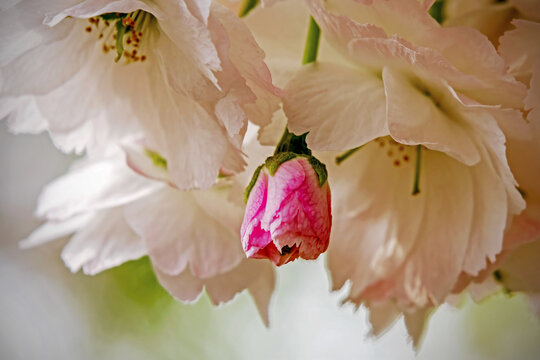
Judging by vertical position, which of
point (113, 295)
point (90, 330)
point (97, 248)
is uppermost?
point (97, 248)

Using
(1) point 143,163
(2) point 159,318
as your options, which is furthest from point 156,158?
(2) point 159,318

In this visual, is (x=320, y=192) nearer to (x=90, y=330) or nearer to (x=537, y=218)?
(x=537, y=218)

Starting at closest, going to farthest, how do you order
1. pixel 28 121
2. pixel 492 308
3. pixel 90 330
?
pixel 28 121 → pixel 492 308 → pixel 90 330

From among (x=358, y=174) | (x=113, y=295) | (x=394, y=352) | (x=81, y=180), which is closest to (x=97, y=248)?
(x=81, y=180)

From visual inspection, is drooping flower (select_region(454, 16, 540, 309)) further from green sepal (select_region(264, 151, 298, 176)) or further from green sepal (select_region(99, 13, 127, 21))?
green sepal (select_region(99, 13, 127, 21))

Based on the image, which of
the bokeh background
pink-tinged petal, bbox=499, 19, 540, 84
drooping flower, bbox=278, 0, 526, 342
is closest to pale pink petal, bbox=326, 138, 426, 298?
drooping flower, bbox=278, 0, 526, 342

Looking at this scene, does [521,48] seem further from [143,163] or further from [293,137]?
[143,163]
